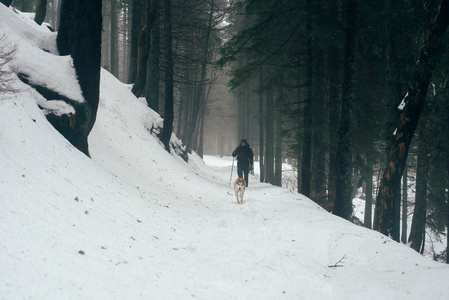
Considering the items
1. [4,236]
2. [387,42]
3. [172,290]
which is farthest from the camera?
[387,42]

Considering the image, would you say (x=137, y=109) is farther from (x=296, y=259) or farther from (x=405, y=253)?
(x=405, y=253)

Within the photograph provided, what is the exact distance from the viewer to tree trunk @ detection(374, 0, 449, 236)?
23.0ft

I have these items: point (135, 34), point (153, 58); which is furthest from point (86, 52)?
point (135, 34)

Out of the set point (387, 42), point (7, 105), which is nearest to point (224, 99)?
point (387, 42)

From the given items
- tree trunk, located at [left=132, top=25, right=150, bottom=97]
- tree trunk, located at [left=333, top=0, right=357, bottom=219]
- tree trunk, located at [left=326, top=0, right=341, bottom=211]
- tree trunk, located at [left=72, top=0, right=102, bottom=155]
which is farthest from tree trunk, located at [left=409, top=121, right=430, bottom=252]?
tree trunk, located at [left=132, top=25, right=150, bottom=97]

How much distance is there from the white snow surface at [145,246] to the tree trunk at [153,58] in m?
8.01

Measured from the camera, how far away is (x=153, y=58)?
14211 millimetres

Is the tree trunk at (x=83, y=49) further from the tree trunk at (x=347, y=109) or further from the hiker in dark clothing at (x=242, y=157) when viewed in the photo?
the hiker in dark clothing at (x=242, y=157)

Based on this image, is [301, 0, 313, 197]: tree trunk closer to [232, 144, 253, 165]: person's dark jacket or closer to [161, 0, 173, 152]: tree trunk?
[232, 144, 253, 165]: person's dark jacket

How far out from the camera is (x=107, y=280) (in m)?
2.89

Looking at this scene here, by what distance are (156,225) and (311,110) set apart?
8754mm

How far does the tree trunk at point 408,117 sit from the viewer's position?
700 cm

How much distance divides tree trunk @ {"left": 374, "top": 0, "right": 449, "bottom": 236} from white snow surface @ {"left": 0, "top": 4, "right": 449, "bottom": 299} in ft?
7.71

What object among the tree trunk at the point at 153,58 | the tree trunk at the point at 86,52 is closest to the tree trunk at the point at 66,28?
the tree trunk at the point at 86,52
